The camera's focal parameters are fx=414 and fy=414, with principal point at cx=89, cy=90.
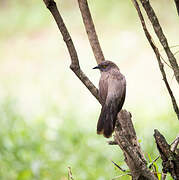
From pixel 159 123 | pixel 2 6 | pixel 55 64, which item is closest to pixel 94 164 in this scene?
pixel 159 123

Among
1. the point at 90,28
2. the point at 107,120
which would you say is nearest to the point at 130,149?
the point at 107,120

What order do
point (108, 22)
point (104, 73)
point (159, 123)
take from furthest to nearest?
1. point (108, 22)
2. point (159, 123)
3. point (104, 73)

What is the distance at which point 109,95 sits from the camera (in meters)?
3.29

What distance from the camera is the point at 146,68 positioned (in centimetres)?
858

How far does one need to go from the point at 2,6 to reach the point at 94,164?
763 cm

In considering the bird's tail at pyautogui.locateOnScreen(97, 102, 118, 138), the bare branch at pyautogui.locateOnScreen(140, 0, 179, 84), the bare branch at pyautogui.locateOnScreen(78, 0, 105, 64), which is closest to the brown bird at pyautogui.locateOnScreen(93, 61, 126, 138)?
the bird's tail at pyautogui.locateOnScreen(97, 102, 118, 138)

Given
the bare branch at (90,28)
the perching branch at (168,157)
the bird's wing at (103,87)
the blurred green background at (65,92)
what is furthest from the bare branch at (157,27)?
the bird's wing at (103,87)

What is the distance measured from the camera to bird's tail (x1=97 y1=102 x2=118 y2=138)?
106 inches

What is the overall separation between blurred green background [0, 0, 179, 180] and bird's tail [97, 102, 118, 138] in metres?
0.32

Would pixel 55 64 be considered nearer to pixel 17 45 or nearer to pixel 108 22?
pixel 17 45

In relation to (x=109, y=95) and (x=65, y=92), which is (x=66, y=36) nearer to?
(x=109, y=95)

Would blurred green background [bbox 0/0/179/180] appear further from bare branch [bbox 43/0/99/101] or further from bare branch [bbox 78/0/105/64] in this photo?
bare branch [bbox 43/0/99/101]

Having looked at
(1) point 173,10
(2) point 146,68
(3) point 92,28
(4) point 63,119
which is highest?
(1) point 173,10

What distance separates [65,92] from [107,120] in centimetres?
494
